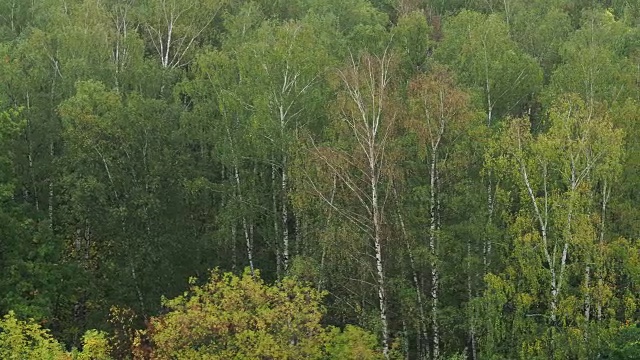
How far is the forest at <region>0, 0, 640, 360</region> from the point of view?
2269 cm

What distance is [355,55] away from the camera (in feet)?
110

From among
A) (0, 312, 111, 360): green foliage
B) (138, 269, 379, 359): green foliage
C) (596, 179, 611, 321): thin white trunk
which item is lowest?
(0, 312, 111, 360): green foliage

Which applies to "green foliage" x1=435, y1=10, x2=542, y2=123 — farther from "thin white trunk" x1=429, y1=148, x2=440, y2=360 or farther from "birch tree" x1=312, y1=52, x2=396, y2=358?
"birch tree" x1=312, y1=52, x2=396, y2=358

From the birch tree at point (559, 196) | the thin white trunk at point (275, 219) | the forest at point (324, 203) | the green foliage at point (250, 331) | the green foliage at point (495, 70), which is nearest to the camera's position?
the green foliage at point (250, 331)

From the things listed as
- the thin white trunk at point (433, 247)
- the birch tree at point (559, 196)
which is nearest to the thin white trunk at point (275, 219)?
the thin white trunk at point (433, 247)

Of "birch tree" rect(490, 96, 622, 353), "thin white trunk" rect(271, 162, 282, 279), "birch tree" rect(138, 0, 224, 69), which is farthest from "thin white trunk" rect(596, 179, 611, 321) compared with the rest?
"birch tree" rect(138, 0, 224, 69)

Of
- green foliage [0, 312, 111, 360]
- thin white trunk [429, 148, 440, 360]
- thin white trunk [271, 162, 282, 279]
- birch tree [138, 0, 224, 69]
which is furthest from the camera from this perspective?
birch tree [138, 0, 224, 69]

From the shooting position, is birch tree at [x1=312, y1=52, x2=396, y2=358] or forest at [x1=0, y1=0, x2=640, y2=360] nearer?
forest at [x1=0, y1=0, x2=640, y2=360]

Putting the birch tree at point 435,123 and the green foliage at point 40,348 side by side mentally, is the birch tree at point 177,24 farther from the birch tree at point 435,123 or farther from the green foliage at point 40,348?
the green foliage at point 40,348

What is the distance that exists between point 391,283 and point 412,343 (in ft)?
27.8

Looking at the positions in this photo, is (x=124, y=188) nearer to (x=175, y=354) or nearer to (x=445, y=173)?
(x=175, y=354)

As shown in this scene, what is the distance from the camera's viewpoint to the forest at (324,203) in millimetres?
22688

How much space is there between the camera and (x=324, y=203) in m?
25.4

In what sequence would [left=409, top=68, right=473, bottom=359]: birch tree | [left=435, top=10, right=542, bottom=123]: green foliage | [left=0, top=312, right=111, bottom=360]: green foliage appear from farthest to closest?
1. [left=435, top=10, right=542, bottom=123]: green foliage
2. [left=409, top=68, right=473, bottom=359]: birch tree
3. [left=0, top=312, right=111, bottom=360]: green foliage
